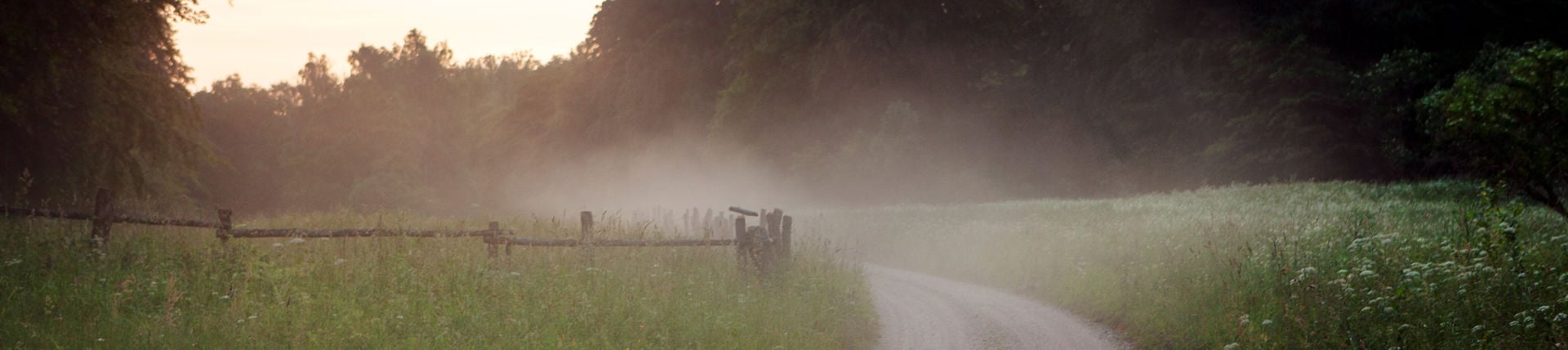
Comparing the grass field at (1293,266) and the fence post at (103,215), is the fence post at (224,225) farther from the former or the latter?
the grass field at (1293,266)

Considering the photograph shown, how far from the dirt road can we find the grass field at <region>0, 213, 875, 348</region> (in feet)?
2.20

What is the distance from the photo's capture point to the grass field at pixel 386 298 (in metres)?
9.41

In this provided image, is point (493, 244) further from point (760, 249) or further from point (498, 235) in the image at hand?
point (760, 249)

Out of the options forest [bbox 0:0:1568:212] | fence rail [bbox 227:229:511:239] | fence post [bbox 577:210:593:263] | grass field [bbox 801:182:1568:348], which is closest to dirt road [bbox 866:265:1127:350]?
grass field [bbox 801:182:1568:348]

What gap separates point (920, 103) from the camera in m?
42.8

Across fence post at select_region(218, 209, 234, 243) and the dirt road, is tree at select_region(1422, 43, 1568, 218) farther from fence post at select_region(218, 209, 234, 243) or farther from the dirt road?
fence post at select_region(218, 209, 234, 243)

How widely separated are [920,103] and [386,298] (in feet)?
112

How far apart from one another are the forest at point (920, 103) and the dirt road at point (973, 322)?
929 cm

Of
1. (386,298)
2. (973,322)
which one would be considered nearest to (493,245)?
(386,298)

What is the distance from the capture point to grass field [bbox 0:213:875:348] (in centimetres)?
941

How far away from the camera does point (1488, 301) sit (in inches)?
318

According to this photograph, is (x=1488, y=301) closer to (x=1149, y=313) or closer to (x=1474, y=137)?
(x=1149, y=313)

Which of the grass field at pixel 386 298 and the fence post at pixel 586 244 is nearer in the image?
the grass field at pixel 386 298

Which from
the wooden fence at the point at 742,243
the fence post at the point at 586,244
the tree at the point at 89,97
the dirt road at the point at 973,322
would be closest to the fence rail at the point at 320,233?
the wooden fence at the point at 742,243
